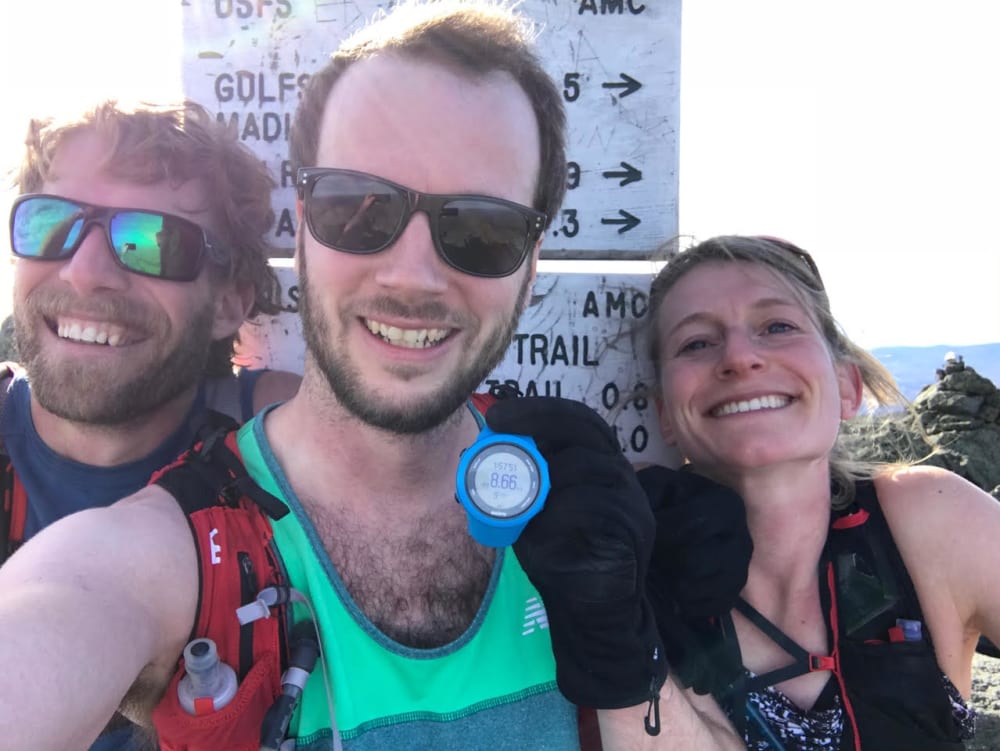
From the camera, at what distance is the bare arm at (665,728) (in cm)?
175

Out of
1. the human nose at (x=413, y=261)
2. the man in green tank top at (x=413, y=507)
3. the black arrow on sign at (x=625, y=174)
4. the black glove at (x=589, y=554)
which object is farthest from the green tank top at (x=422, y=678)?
the black arrow on sign at (x=625, y=174)

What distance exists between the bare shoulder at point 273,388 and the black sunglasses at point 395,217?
1.02 m

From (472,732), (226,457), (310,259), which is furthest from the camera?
(310,259)

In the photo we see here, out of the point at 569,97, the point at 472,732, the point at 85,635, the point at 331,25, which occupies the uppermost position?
the point at 331,25

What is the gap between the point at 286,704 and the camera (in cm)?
144

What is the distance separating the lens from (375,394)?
1893 millimetres

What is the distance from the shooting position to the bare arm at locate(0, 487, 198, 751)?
122 cm

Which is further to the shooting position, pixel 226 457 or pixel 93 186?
pixel 93 186

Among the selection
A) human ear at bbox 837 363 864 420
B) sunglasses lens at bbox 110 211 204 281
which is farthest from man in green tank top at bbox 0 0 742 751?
human ear at bbox 837 363 864 420

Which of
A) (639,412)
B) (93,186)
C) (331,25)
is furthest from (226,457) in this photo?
(331,25)

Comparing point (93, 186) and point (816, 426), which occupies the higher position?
point (93, 186)

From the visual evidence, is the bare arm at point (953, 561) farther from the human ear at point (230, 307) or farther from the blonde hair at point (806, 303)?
the human ear at point (230, 307)

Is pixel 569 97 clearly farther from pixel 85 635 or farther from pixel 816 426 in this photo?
pixel 85 635

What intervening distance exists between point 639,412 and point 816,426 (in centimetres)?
79
